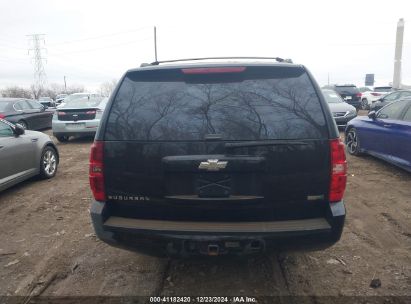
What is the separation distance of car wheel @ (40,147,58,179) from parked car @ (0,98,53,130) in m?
5.78

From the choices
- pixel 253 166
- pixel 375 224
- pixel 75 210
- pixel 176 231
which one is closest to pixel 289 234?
pixel 253 166

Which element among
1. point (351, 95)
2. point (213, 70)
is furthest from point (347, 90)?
point (213, 70)

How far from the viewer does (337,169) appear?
2.42 m

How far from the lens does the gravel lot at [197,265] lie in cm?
285

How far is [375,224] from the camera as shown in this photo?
161 inches

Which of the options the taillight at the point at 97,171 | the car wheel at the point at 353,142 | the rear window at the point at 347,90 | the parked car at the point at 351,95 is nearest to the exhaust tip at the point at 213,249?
the taillight at the point at 97,171

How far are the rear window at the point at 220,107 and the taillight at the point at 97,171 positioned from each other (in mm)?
122

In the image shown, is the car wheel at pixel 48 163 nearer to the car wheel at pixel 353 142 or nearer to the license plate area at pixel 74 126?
the license plate area at pixel 74 126

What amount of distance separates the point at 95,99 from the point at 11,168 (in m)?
6.41

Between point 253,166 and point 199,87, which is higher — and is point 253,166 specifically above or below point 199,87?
below

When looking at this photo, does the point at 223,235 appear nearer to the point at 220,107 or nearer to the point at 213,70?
the point at 220,107

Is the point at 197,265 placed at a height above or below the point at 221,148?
below

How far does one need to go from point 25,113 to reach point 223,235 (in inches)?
494

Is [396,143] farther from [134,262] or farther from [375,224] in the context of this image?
[134,262]
